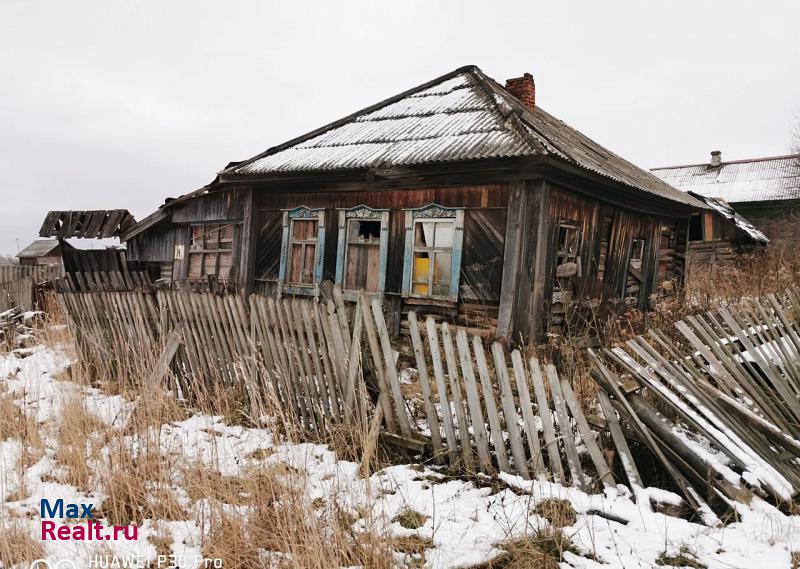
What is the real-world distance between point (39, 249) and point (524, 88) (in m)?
44.7

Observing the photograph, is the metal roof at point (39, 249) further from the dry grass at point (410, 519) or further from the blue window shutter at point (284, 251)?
the dry grass at point (410, 519)

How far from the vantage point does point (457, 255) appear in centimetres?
752

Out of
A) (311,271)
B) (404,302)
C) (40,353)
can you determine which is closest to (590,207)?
(404,302)

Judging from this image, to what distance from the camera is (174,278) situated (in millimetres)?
13117

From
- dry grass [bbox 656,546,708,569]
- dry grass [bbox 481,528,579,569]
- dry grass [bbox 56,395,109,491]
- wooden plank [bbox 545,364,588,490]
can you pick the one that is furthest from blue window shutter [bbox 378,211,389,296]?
dry grass [bbox 656,546,708,569]

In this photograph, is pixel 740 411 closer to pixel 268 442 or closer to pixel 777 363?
pixel 777 363

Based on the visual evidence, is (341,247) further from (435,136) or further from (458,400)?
(458,400)

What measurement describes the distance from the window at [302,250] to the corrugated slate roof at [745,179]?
24413 millimetres

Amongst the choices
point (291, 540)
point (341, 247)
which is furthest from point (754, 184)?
point (291, 540)

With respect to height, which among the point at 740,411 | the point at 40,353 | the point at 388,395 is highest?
the point at 740,411

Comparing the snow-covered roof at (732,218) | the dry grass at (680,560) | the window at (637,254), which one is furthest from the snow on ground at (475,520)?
the snow-covered roof at (732,218)

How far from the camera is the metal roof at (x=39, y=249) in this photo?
3947cm

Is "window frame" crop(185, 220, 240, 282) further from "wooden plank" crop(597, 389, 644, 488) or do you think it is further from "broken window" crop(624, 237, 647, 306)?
"wooden plank" crop(597, 389, 644, 488)

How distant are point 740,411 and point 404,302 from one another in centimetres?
561
